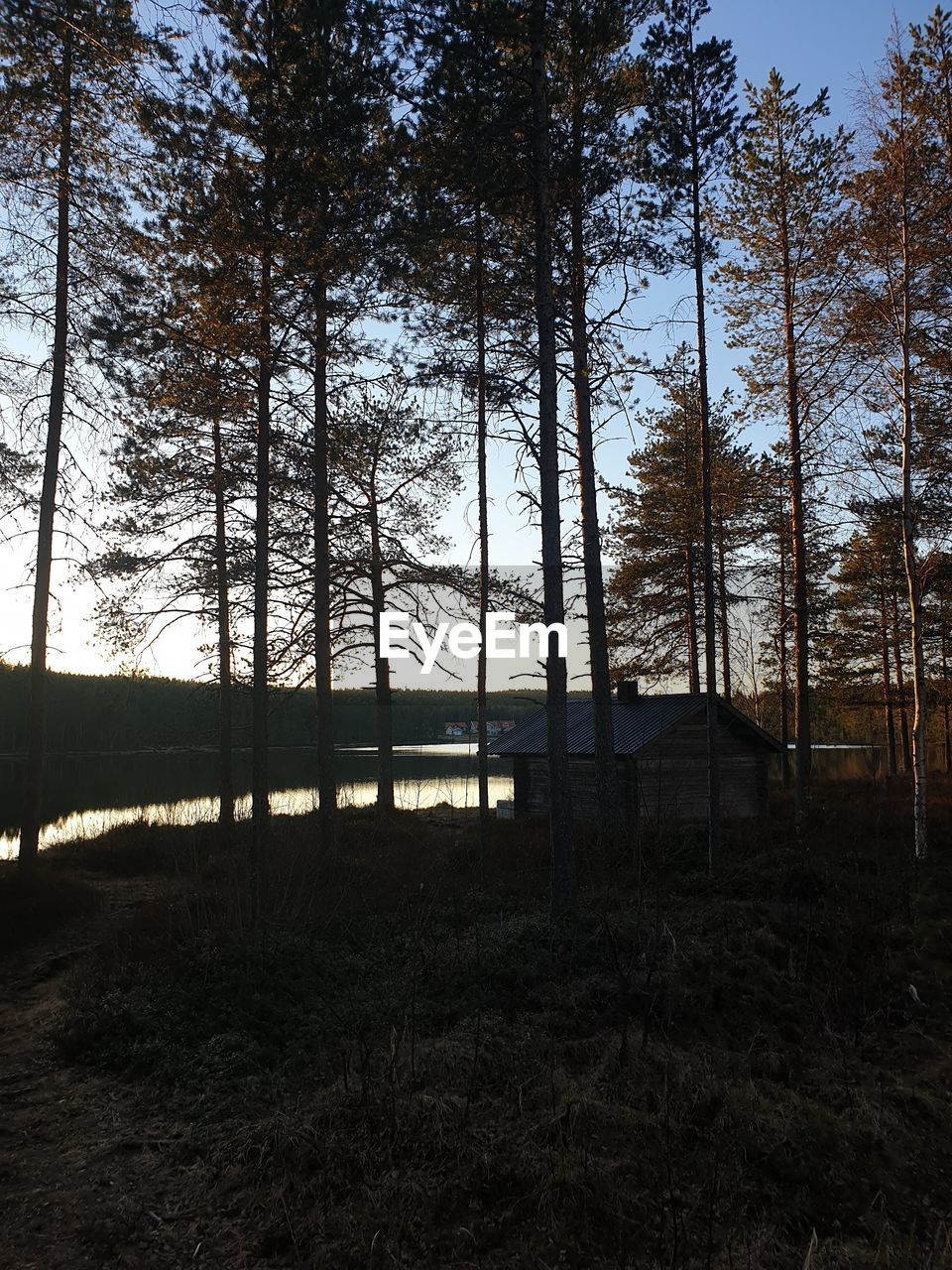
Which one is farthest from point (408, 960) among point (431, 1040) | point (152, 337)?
point (152, 337)

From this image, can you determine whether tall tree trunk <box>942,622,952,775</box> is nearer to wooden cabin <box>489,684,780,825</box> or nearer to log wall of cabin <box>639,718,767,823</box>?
log wall of cabin <box>639,718,767,823</box>

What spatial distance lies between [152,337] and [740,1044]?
1138cm

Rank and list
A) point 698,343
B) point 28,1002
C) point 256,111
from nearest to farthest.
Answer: point 28,1002 < point 256,111 < point 698,343

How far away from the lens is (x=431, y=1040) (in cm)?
672

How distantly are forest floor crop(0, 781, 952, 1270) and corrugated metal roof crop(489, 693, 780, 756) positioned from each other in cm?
952

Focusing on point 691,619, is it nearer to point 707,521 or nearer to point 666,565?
point 666,565

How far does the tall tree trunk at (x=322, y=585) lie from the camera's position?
13.4m

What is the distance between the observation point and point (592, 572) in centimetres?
1509

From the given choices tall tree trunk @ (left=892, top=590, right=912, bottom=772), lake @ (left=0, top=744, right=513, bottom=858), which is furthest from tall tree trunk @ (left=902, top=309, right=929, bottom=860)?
tall tree trunk @ (left=892, top=590, right=912, bottom=772)

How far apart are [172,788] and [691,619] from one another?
30.8m

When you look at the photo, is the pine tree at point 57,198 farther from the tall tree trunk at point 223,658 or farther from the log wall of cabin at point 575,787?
the log wall of cabin at point 575,787

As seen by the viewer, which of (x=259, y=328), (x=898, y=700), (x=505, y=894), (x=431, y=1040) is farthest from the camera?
(x=898, y=700)

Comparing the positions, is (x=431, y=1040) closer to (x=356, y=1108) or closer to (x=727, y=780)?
(x=356, y=1108)

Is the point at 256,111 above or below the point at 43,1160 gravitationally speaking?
above
